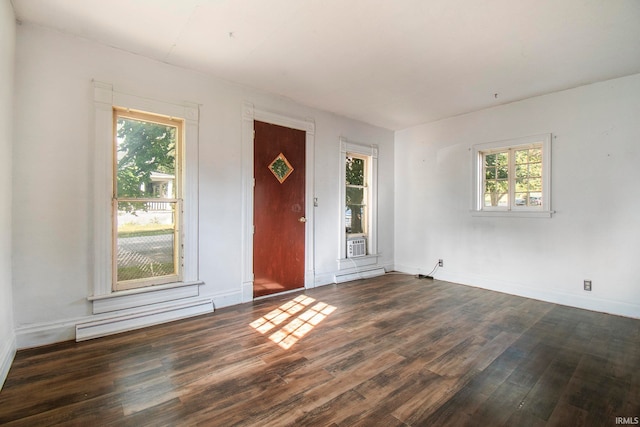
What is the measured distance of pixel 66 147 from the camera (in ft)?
8.73

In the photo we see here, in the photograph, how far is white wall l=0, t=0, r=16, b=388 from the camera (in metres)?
2.10

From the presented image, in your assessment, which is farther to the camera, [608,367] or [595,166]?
[595,166]

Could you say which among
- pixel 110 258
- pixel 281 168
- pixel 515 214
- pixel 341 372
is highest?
pixel 281 168

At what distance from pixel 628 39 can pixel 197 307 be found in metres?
5.10

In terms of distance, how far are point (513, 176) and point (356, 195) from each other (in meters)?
2.46

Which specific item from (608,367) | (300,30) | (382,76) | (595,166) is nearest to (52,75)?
(300,30)

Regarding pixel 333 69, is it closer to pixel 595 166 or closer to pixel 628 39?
pixel 628 39

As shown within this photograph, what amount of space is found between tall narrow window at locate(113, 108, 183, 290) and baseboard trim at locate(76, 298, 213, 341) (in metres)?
0.28

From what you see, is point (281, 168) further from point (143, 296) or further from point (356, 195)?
point (143, 296)

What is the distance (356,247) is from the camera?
5.17 m

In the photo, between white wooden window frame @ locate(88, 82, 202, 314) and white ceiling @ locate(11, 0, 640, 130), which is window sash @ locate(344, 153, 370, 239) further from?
white wooden window frame @ locate(88, 82, 202, 314)

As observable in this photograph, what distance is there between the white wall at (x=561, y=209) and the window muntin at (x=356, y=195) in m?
1.13

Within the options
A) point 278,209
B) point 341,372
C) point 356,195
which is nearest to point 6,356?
point 341,372

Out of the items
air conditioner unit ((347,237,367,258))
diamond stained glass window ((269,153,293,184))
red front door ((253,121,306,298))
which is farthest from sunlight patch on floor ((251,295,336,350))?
diamond stained glass window ((269,153,293,184))
